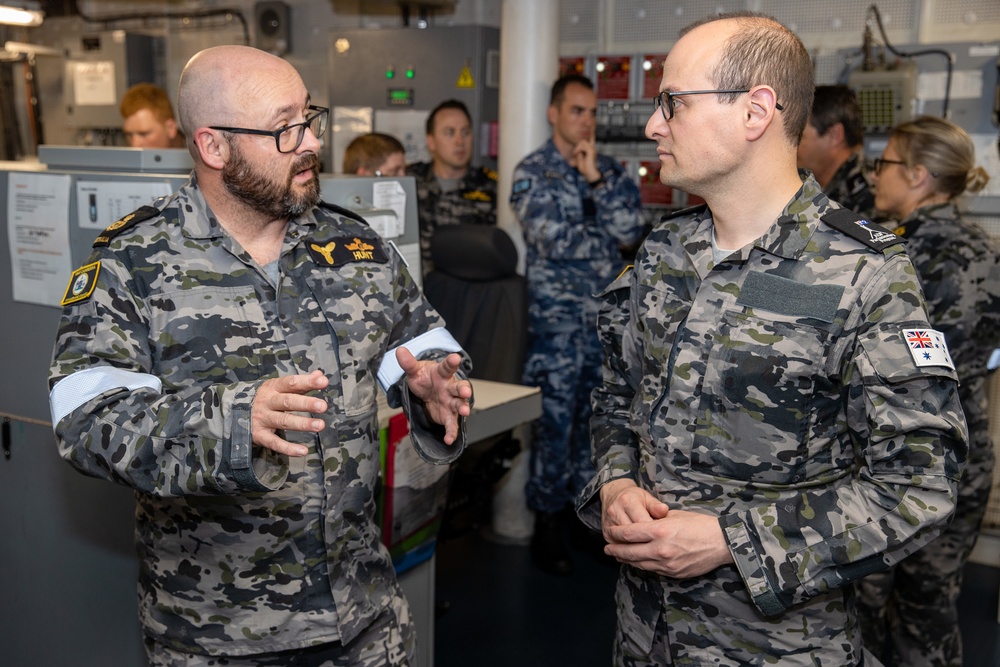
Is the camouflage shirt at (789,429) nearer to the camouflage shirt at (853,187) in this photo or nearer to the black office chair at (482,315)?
the black office chair at (482,315)

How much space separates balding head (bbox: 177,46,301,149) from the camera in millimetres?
1546

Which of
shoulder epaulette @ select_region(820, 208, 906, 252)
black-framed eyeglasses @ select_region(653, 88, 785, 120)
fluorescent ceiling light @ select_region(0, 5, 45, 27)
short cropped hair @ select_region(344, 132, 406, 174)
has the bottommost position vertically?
shoulder epaulette @ select_region(820, 208, 906, 252)

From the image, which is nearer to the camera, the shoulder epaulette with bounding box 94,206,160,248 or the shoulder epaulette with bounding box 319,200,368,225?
the shoulder epaulette with bounding box 94,206,160,248

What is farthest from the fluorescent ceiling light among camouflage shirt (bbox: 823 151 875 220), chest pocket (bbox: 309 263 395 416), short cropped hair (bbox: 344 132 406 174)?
camouflage shirt (bbox: 823 151 875 220)

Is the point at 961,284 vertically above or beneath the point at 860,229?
beneath

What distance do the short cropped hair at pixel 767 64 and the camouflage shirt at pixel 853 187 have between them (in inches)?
77.6

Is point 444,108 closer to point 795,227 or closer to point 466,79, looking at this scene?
point 466,79

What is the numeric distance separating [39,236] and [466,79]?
2.92 m

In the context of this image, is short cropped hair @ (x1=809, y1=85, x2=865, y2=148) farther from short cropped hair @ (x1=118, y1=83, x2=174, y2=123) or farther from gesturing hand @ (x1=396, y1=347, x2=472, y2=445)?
short cropped hair @ (x1=118, y1=83, x2=174, y2=123)

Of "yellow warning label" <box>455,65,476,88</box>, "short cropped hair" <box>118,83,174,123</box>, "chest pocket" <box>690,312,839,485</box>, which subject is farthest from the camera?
"yellow warning label" <box>455,65,476,88</box>

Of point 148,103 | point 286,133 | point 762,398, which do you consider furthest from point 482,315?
point 148,103

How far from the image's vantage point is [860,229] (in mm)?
1347

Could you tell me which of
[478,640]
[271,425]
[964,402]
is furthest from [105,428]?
[964,402]

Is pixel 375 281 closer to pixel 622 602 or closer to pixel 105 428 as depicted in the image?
pixel 105 428
